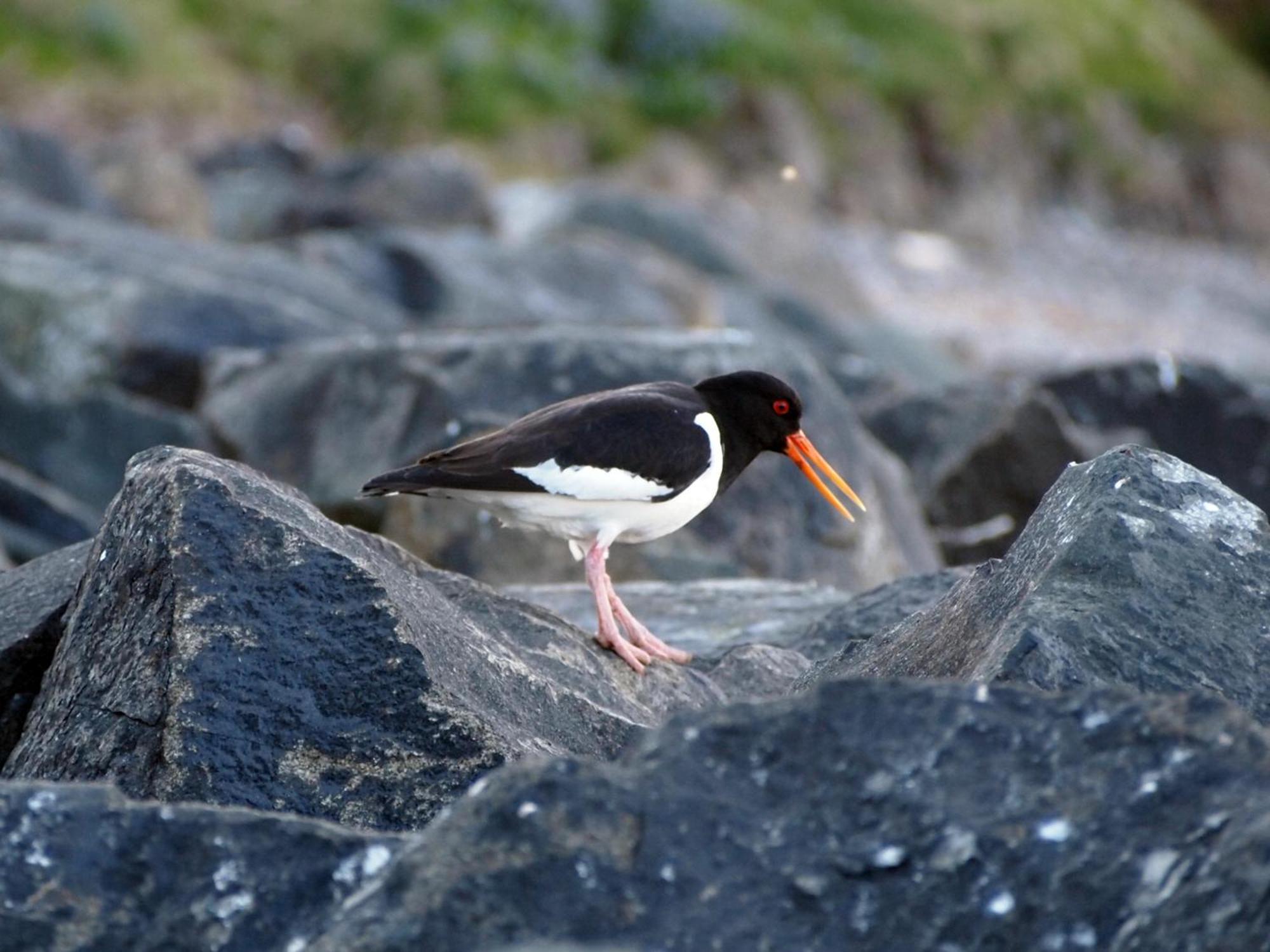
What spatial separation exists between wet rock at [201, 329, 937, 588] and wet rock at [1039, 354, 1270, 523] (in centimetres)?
255

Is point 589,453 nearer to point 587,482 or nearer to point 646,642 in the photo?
point 587,482

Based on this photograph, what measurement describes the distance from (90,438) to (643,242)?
13.2 metres

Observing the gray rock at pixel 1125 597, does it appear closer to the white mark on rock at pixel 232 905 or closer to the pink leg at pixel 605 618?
the pink leg at pixel 605 618

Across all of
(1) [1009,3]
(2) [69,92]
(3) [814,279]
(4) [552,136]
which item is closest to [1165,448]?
(3) [814,279]

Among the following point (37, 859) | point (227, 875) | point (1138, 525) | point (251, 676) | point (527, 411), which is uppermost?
point (527, 411)

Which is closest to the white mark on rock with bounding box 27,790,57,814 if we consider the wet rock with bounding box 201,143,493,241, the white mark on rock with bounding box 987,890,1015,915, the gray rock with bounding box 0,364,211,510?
the white mark on rock with bounding box 987,890,1015,915

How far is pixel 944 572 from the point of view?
18.7ft

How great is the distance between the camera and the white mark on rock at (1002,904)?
258 cm

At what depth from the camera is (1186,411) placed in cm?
1127

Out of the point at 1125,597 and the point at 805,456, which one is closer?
the point at 1125,597

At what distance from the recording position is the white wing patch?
5594 millimetres

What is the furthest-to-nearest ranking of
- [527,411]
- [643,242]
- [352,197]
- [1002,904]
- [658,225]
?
[658,225] < [643,242] < [352,197] < [527,411] < [1002,904]

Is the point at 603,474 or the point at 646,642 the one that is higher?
the point at 603,474

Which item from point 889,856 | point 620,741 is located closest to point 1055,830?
point 889,856
